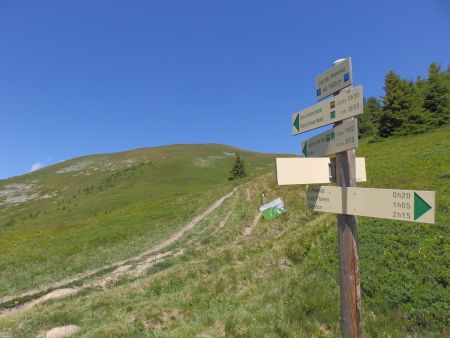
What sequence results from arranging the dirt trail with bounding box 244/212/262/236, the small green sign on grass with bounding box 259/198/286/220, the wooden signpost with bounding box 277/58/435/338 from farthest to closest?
the small green sign on grass with bounding box 259/198/286/220
the dirt trail with bounding box 244/212/262/236
the wooden signpost with bounding box 277/58/435/338

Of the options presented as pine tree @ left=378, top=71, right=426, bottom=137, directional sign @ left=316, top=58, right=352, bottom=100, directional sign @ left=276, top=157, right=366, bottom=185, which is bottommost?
directional sign @ left=276, top=157, right=366, bottom=185

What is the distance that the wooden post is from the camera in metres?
4.98

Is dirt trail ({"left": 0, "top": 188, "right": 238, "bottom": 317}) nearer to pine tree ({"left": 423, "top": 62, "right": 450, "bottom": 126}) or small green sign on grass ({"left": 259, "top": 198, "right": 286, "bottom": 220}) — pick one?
small green sign on grass ({"left": 259, "top": 198, "right": 286, "bottom": 220})

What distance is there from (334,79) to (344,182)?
5.22 ft

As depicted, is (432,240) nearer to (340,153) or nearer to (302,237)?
(302,237)

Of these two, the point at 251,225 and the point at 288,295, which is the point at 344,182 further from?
the point at 251,225

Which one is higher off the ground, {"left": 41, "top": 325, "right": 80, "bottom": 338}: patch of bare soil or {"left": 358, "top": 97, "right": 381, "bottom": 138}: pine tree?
{"left": 358, "top": 97, "right": 381, "bottom": 138}: pine tree

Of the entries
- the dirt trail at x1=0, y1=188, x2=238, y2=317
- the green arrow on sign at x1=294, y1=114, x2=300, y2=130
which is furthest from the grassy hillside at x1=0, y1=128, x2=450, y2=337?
the green arrow on sign at x1=294, y1=114, x2=300, y2=130

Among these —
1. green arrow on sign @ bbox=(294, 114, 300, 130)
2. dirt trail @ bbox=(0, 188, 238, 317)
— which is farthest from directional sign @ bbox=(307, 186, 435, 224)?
dirt trail @ bbox=(0, 188, 238, 317)

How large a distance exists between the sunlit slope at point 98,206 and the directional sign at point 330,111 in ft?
63.4

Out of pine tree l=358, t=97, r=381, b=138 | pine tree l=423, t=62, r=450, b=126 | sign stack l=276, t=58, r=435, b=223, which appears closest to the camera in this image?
sign stack l=276, t=58, r=435, b=223

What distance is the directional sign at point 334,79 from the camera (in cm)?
510

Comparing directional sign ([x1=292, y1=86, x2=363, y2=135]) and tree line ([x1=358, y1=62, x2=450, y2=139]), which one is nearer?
directional sign ([x1=292, y1=86, x2=363, y2=135])

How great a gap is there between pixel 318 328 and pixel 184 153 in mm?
112893
